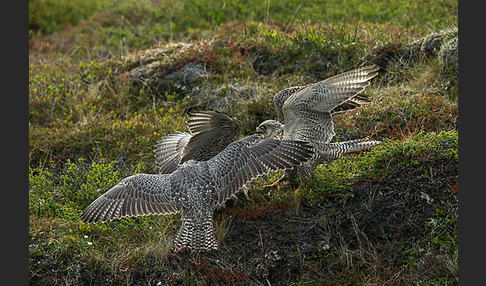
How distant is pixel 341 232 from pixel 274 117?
360 centimetres

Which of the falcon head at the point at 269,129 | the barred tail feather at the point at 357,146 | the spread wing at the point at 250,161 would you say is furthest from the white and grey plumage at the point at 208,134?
the barred tail feather at the point at 357,146

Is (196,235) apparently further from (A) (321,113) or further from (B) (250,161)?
(A) (321,113)

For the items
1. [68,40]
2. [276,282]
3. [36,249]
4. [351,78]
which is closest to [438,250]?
[276,282]

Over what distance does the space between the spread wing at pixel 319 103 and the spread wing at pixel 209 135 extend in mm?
811

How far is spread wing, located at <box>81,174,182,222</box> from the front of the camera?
718cm

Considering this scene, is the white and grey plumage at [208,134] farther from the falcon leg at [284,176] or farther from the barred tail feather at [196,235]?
the barred tail feather at [196,235]

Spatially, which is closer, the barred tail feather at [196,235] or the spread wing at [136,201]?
the barred tail feather at [196,235]

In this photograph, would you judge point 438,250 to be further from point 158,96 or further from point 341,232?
point 158,96

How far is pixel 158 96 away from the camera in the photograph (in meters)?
11.6

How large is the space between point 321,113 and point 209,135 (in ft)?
5.39

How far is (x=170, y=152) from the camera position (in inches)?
338

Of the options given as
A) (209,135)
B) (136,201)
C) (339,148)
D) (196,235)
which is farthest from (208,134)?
(339,148)

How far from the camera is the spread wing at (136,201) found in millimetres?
7180

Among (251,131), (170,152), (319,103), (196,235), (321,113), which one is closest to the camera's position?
(196,235)
